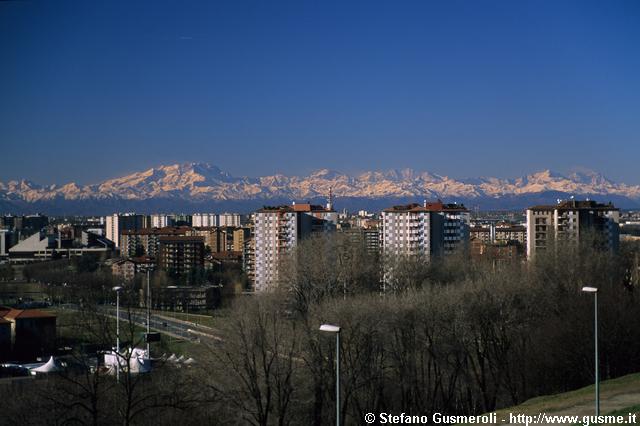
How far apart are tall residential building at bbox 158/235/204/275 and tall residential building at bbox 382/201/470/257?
16.2 meters

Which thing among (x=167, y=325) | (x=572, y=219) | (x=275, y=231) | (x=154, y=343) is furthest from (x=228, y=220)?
(x=154, y=343)

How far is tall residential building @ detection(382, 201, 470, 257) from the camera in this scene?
1620 inches

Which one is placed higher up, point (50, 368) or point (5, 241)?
point (5, 241)

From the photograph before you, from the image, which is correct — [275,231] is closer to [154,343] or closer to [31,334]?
[31,334]

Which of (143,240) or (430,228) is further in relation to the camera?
(143,240)

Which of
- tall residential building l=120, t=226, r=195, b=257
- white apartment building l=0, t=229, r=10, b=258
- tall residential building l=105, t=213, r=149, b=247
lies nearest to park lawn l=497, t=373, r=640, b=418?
tall residential building l=120, t=226, r=195, b=257

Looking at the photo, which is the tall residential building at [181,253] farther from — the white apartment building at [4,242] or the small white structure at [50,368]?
the small white structure at [50,368]

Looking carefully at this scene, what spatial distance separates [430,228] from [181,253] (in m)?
19.5

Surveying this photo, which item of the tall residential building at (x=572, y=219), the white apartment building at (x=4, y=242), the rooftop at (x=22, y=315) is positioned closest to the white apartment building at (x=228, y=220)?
the white apartment building at (x=4, y=242)

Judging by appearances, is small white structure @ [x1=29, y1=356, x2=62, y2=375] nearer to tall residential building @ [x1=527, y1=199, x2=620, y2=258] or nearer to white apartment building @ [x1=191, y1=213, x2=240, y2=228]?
tall residential building @ [x1=527, y1=199, x2=620, y2=258]

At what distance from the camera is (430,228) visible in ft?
135

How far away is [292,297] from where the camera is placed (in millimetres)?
23953

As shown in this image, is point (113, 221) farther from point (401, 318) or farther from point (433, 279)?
point (401, 318)

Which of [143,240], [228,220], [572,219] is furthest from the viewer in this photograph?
[228,220]
